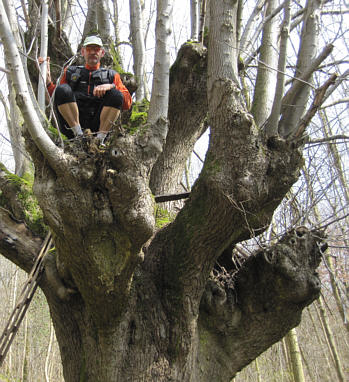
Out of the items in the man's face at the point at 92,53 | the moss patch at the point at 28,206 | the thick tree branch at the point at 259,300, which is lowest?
the thick tree branch at the point at 259,300

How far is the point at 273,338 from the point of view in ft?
10.7

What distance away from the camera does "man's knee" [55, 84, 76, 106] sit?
3.14 meters

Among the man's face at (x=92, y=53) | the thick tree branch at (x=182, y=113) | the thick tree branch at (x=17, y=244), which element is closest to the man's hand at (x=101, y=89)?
the man's face at (x=92, y=53)

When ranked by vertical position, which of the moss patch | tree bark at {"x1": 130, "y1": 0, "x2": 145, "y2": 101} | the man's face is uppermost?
tree bark at {"x1": 130, "y1": 0, "x2": 145, "y2": 101}

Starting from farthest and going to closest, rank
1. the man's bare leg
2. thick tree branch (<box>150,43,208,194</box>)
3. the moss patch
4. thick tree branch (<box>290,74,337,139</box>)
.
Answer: thick tree branch (<box>150,43,208,194</box>), the moss patch, the man's bare leg, thick tree branch (<box>290,74,337,139</box>)

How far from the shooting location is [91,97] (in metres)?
3.46

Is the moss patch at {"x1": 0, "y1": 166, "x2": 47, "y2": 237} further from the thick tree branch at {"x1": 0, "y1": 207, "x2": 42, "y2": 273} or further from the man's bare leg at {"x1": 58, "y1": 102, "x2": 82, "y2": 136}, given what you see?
the man's bare leg at {"x1": 58, "y1": 102, "x2": 82, "y2": 136}

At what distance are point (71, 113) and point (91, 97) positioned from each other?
0.36 m

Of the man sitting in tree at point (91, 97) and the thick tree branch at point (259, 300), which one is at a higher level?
the man sitting in tree at point (91, 97)

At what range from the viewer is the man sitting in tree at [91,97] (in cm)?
320

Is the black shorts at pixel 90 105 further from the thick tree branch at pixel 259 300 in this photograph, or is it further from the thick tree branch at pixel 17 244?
the thick tree branch at pixel 259 300

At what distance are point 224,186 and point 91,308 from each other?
4.42ft

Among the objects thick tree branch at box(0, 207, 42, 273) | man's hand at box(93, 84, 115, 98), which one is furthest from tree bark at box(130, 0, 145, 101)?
thick tree branch at box(0, 207, 42, 273)

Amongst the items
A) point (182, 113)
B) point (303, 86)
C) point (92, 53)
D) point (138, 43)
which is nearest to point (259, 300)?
point (303, 86)
